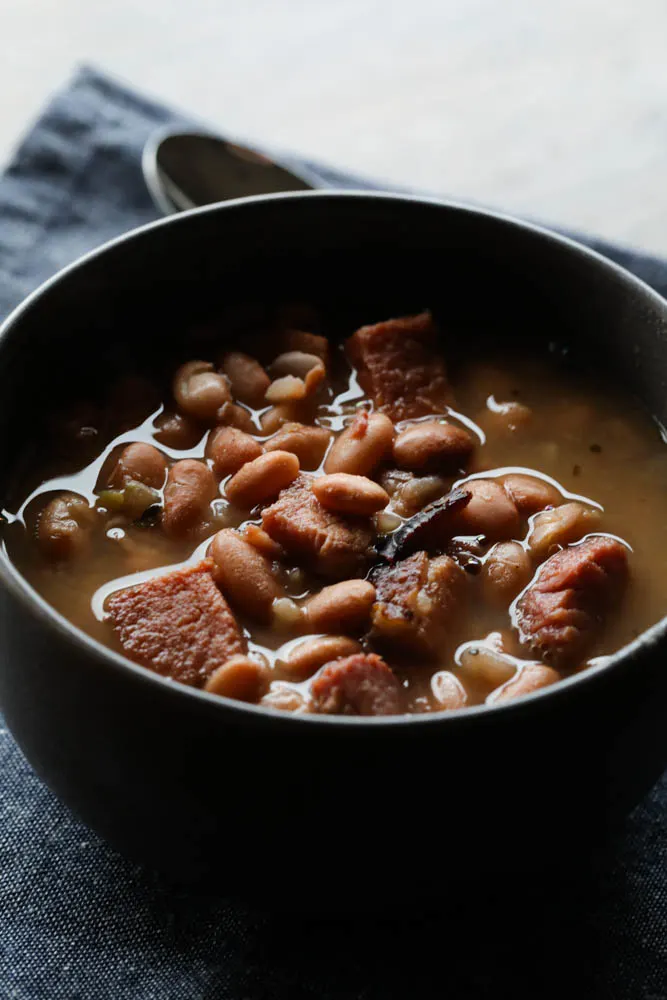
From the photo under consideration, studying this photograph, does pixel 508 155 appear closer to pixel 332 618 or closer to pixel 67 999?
pixel 332 618

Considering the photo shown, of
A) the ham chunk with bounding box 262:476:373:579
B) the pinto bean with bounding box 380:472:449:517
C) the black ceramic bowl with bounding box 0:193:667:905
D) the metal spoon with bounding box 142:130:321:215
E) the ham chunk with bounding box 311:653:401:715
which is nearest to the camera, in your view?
the black ceramic bowl with bounding box 0:193:667:905

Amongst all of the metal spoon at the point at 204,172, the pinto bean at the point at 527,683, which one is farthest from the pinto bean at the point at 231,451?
the metal spoon at the point at 204,172

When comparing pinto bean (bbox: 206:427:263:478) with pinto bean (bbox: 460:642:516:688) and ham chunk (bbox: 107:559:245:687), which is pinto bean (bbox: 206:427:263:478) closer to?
ham chunk (bbox: 107:559:245:687)

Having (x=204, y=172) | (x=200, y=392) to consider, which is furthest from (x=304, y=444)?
(x=204, y=172)

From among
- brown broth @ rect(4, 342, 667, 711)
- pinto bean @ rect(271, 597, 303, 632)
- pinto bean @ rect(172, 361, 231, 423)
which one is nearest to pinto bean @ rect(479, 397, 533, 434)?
brown broth @ rect(4, 342, 667, 711)

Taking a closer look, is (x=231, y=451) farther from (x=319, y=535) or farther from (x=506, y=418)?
(x=506, y=418)

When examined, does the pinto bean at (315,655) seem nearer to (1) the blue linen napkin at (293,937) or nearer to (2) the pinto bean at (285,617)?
(2) the pinto bean at (285,617)
